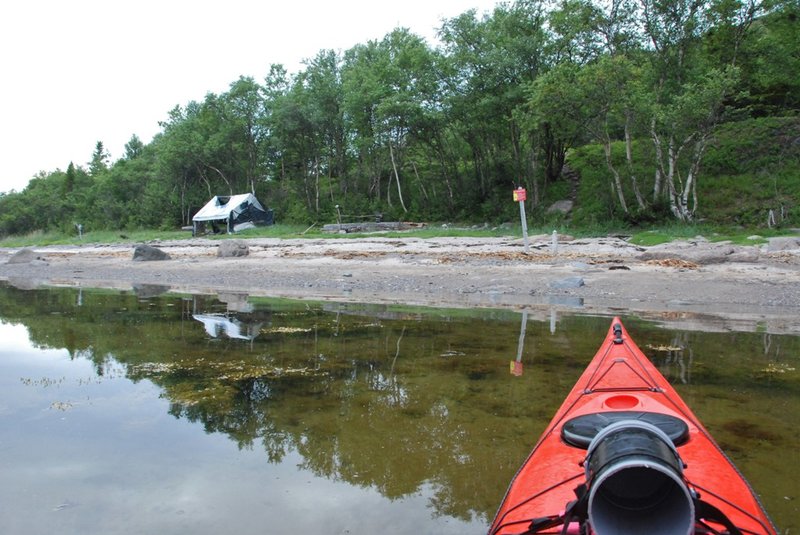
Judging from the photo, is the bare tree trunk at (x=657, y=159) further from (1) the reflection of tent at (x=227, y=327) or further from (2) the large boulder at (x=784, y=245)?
(1) the reflection of tent at (x=227, y=327)

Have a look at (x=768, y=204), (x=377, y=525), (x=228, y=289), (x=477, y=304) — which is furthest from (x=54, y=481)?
(x=768, y=204)

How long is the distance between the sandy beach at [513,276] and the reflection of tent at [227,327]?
311 cm

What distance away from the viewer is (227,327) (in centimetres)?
975

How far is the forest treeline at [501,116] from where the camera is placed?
21469 millimetres

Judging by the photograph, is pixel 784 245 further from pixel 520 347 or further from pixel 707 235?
pixel 520 347

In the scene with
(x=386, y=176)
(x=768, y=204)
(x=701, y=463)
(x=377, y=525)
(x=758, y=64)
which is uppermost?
Answer: (x=758, y=64)

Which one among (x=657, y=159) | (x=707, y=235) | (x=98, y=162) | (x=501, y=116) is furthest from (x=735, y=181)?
(x=98, y=162)

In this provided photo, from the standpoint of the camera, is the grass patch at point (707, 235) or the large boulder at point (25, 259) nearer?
the grass patch at point (707, 235)

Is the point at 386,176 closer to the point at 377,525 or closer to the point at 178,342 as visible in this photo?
the point at 178,342

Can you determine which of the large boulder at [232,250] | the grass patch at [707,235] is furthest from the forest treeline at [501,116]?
the large boulder at [232,250]

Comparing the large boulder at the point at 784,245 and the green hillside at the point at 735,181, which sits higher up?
the green hillside at the point at 735,181

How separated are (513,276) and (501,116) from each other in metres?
15.9

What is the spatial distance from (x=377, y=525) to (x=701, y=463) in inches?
73.4

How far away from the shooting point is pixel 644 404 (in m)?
3.26
